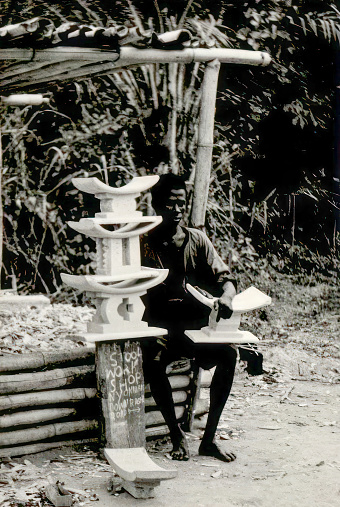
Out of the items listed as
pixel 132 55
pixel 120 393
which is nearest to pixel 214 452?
pixel 120 393

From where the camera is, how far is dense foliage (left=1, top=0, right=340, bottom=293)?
327 inches

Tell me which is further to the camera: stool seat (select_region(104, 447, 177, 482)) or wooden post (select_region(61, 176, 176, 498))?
wooden post (select_region(61, 176, 176, 498))

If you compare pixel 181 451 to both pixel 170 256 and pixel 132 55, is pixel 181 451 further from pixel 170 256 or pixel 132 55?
pixel 132 55

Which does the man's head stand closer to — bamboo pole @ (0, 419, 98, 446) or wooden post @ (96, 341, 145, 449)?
wooden post @ (96, 341, 145, 449)

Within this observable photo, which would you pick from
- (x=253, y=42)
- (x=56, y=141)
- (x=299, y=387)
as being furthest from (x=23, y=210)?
(x=299, y=387)

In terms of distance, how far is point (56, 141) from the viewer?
28.1 feet

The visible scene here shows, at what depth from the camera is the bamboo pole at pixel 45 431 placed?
4.28 meters

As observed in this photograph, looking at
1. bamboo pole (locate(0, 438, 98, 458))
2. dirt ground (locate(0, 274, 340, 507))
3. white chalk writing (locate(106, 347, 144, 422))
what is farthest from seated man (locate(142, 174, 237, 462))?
bamboo pole (locate(0, 438, 98, 458))

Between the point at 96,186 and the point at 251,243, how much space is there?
5255mm

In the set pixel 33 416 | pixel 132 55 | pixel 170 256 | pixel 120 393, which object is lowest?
pixel 33 416

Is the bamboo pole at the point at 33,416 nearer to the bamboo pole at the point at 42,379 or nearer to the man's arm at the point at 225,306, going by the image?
the bamboo pole at the point at 42,379

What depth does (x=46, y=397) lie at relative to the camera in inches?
175

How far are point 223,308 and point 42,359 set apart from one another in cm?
127

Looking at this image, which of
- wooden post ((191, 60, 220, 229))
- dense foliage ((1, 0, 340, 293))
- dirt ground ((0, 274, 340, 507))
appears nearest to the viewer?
dirt ground ((0, 274, 340, 507))
